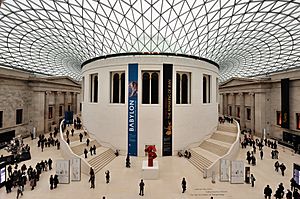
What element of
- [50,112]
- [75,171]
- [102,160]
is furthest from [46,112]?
[75,171]

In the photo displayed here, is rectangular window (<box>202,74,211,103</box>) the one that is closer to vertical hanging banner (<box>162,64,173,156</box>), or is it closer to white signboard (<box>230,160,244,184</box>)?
vertical hanging banner (<box>162,64,173,156</box>)

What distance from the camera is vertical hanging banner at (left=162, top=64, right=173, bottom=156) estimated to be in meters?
24.6

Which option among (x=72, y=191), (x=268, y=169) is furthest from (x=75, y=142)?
(x=268, y=169)

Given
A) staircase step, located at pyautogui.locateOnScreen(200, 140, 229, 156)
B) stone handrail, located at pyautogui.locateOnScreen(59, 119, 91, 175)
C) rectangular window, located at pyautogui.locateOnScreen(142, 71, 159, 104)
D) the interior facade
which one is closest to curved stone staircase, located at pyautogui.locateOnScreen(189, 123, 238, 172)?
staircase step, located at pyautogui.locateOnScreen(200, 140, 229, 156)

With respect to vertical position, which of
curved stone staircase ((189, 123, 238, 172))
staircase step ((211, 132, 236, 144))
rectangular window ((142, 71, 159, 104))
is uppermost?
rectangular window ((142, 71, 159, 104))

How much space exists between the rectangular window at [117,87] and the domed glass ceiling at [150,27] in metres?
8.06

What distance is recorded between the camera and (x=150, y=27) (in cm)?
2878

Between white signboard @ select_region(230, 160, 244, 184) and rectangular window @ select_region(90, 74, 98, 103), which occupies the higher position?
rectangular window @ select_region(90, 74, 98, 103)

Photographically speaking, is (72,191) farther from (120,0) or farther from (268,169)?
(120,0)

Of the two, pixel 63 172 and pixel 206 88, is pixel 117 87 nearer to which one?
pixel 63 172

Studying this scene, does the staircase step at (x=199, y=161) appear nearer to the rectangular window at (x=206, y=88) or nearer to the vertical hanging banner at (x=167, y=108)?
the vertical hanging banner at (x=167, y=108)

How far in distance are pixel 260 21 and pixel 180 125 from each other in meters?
19.2

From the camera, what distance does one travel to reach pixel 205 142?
90.0 ft

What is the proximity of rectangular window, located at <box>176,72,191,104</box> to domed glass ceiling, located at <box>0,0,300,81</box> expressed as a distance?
309 inches
